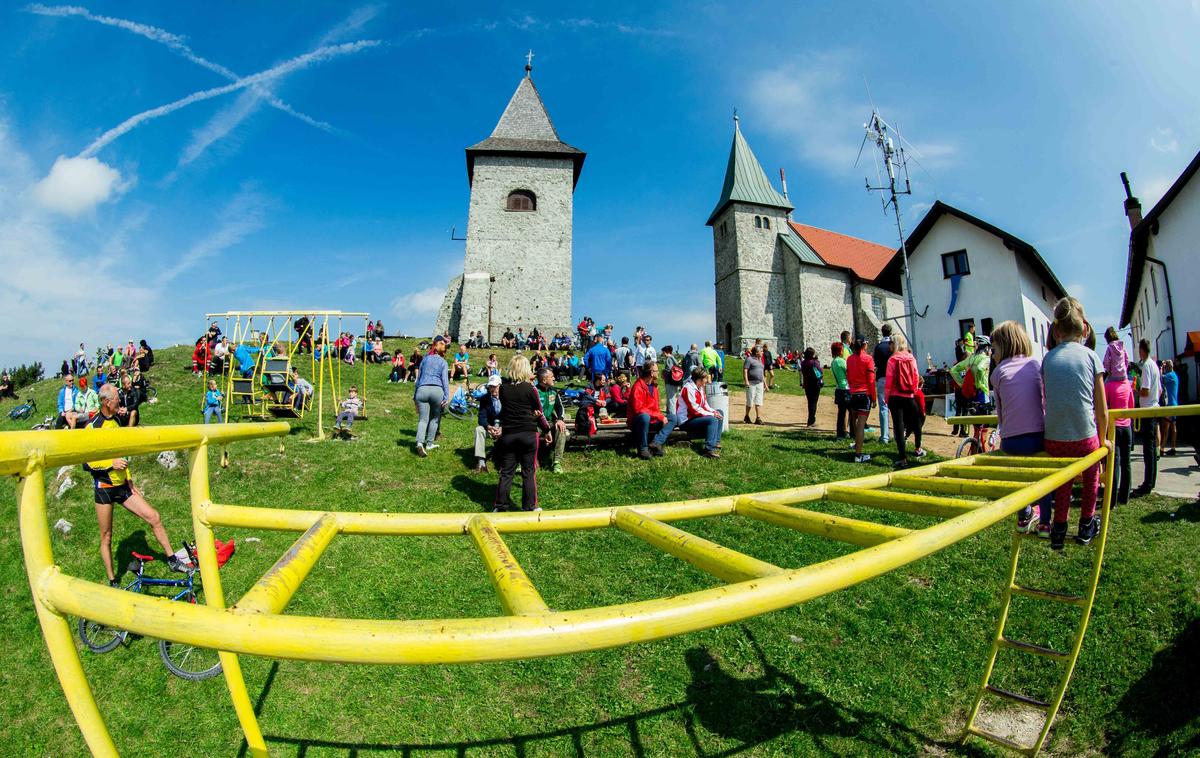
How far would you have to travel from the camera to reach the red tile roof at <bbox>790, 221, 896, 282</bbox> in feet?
150

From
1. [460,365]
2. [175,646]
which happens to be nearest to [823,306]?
[460,365]

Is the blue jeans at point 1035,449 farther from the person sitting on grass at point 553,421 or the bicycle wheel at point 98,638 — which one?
the bicycle wheel at point 98,638

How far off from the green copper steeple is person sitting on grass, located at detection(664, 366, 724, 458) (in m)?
Result: 38.6

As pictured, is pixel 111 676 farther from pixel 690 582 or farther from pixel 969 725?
pixel 969 725

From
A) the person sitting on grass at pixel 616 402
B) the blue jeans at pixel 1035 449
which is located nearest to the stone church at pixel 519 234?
the person sitting on grass at pixel 616 402

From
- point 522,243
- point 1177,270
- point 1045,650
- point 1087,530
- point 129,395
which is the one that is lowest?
point 1045,650

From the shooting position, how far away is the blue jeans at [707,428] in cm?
969

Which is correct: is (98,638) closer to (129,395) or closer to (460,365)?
(129,395)

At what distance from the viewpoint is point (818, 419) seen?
14.6 meters

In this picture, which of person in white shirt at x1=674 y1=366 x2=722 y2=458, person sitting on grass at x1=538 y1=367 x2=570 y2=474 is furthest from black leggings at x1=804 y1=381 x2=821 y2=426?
person sitting on grass at x1=538 y1=367 x2=570 y2=474

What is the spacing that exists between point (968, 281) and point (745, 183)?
22260mm

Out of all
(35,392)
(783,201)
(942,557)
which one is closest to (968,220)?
(783,201)

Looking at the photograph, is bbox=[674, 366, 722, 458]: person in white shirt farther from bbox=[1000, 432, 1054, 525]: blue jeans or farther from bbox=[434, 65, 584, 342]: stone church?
bbox=[434, 65, 584, 342]: stone church

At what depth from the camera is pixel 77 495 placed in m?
8.68
